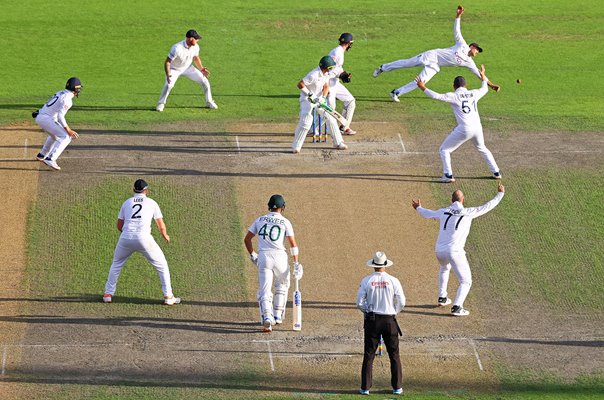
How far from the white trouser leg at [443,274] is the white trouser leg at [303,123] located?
21.2 feet

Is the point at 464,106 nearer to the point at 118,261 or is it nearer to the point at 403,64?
the point at 403,64

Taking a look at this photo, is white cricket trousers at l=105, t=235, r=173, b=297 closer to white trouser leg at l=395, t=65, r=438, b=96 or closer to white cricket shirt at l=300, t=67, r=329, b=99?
white cricket shirt at l=300, t=67, r=329, b=99

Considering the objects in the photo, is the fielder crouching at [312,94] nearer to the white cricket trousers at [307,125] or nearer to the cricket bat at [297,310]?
the white cricket trousers at [307,125]

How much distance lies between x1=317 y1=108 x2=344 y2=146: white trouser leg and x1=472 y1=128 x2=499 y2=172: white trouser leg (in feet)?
11.3

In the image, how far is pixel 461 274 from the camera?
21.5 metres

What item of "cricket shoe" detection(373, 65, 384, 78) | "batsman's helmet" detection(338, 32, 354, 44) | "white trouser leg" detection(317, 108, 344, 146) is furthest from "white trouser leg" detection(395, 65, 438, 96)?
"white trouser leg" detection(317, 108, 344, 146)

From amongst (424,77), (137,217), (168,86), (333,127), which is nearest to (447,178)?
(333,127)

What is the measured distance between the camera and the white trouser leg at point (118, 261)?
21484 millimetres

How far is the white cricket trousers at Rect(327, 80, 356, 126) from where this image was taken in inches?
1108

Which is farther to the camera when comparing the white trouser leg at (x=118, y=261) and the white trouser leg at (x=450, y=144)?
the white trouser leg at (x=450, y=144)

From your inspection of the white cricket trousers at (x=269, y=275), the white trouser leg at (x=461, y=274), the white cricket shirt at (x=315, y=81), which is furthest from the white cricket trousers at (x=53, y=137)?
the white trouser leg at (x=461, y=274)

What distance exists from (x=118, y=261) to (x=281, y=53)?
536 inches

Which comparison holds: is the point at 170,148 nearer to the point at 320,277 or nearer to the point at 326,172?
the point at 326,172

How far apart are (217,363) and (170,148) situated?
9013mm
